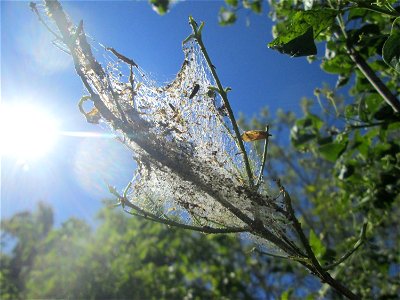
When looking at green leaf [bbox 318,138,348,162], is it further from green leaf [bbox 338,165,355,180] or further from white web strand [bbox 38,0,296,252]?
white web strand [bbox 38,0,296,252]

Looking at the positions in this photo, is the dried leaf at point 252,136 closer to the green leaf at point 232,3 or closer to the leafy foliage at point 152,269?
the green leaf at point 232,3

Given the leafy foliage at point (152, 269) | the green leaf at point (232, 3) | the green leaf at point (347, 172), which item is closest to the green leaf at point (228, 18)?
the green leaf at point (232, 3)

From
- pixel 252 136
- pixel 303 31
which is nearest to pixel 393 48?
pixel 303 31

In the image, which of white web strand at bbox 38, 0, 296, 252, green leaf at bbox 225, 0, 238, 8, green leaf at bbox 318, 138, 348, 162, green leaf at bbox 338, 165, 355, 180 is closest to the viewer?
white web strand at bbox 38, 0, 296, 252

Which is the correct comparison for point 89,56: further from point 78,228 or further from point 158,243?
point 78,228

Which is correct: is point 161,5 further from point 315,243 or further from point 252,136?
point 315,243

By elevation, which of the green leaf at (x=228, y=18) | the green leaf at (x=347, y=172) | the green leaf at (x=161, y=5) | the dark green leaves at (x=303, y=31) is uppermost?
the green leaf at (x=228, y=18)

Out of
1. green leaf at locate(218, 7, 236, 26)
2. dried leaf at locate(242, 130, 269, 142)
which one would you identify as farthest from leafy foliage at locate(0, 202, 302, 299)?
dried leaf at locate(242, 130, 269, 142)
